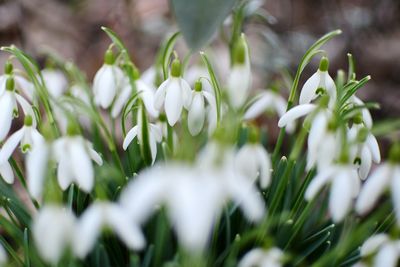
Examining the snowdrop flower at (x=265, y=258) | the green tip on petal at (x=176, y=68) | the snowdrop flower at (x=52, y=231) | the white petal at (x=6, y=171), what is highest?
the green tip on petal at (x=176, y=68)

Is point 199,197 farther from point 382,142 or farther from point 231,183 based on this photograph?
point 382,142

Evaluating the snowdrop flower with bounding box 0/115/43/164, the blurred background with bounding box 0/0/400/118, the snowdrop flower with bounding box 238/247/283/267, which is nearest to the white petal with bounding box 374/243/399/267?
the snowdrop flower with bounding box 238/247/283/267

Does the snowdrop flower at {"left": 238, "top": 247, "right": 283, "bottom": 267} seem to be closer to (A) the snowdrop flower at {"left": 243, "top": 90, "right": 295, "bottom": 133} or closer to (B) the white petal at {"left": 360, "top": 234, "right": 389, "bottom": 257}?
(B) the white petal at {"left": 360, "top": 234, "right": 389, "bottom": 257}

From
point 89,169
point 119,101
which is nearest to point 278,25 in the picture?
point 119,101

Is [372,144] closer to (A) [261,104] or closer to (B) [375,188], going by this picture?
(B) [375,188]

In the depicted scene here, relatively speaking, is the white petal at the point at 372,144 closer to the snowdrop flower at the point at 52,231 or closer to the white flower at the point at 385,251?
the white flower at the point at 385,251

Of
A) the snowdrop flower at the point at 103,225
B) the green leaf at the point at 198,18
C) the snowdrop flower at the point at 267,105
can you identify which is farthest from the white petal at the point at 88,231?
the snowdrop flower at the point at 267,105

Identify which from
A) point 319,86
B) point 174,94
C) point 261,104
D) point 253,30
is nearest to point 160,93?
point 174,94
